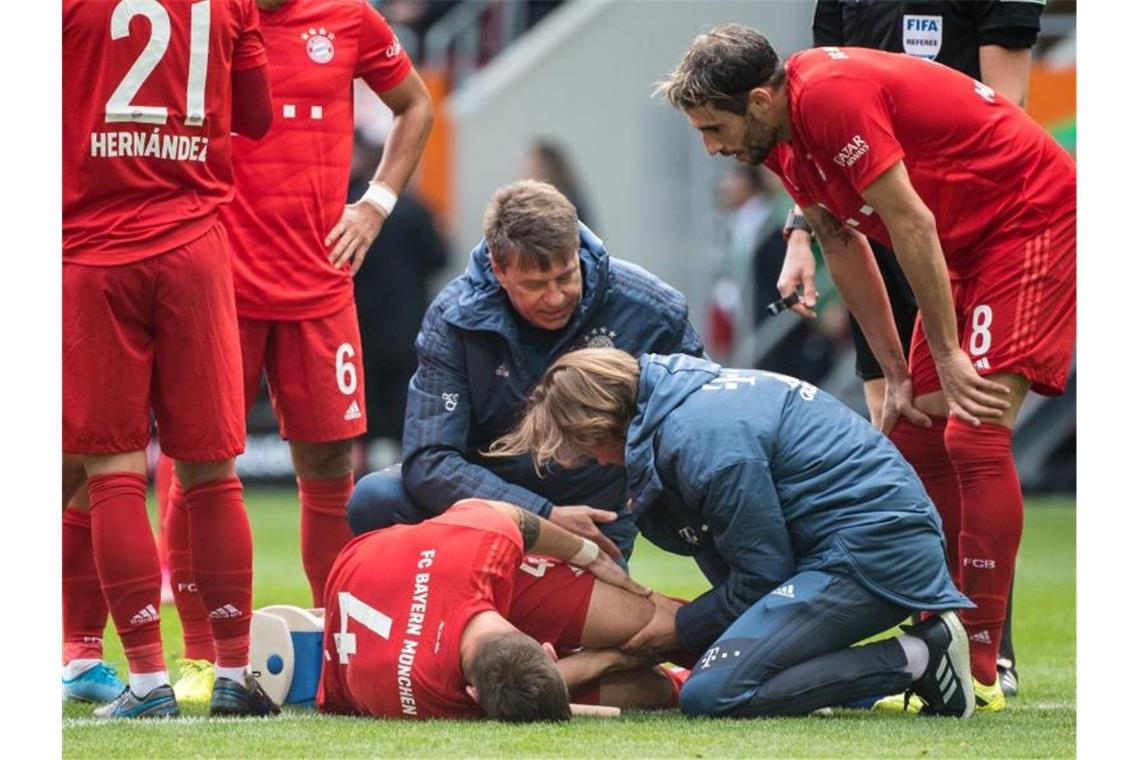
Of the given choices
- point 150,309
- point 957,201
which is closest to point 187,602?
point 150,309

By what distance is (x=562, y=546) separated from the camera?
16.5 feet

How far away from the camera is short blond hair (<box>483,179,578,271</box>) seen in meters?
5.12

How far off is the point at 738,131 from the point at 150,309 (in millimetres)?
1577

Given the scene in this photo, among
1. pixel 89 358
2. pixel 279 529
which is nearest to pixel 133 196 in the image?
pixel 89 358

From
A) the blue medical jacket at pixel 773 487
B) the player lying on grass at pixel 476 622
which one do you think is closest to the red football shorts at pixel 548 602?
the player lying on grass at pixel 476 622

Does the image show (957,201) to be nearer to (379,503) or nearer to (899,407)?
(899,407)

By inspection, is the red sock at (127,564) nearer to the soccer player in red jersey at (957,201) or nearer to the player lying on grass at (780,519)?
the player lying on grass at (780,519)

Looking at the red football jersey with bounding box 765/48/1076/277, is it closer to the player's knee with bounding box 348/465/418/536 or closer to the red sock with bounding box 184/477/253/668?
the player's knee with bounding box 348/465/418/536

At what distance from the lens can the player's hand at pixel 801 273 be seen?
574cm

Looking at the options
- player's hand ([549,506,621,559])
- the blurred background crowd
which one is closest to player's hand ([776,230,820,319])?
player's hand ([549,506,621,559])

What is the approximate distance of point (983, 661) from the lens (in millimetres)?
5086

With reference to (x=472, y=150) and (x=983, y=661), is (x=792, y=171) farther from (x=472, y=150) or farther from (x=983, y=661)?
(x=472, y=150)

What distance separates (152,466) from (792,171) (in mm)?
8830

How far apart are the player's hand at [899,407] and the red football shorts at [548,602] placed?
3.69ft
